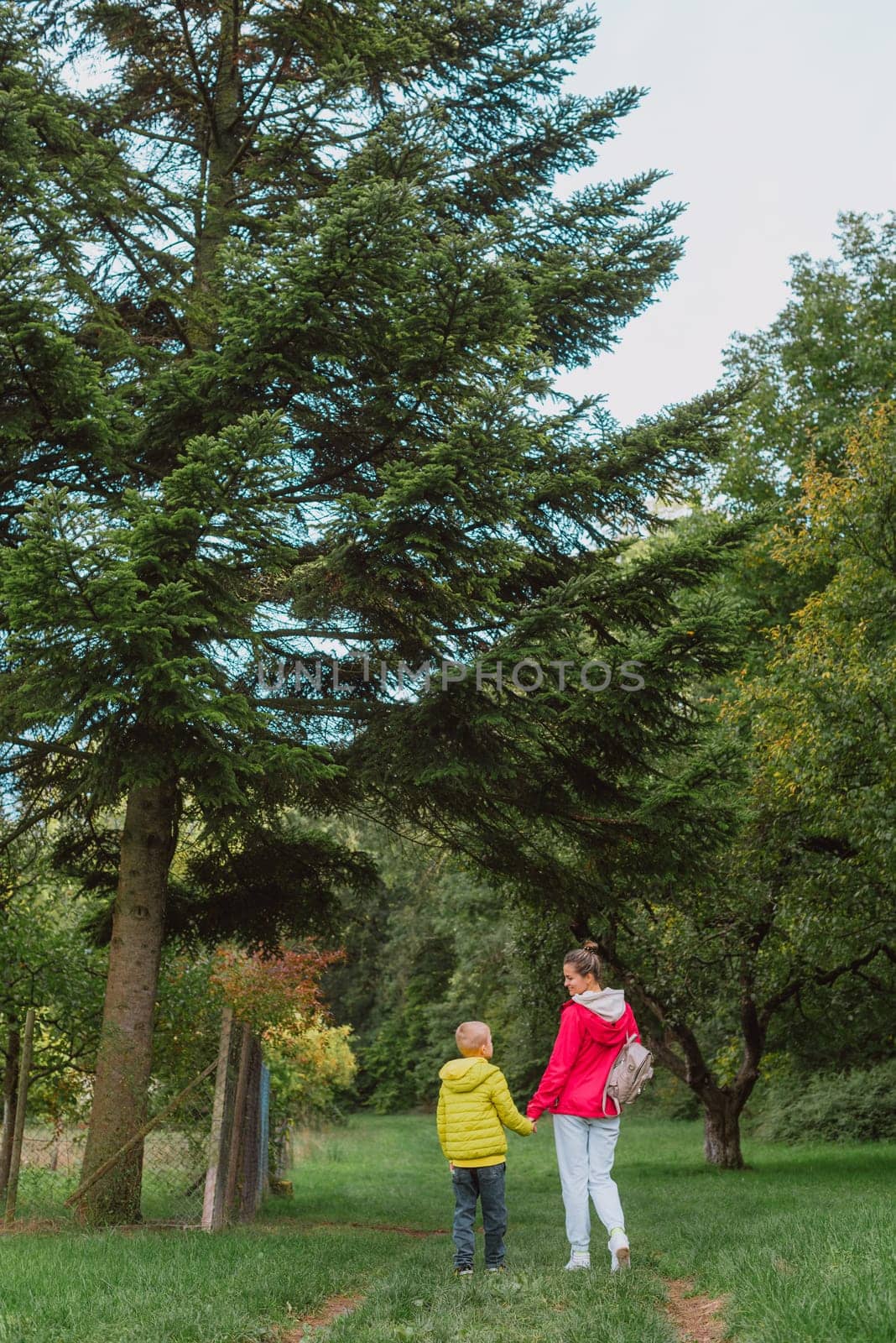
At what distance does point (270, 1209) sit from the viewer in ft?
42.4

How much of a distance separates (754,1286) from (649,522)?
7.18 m

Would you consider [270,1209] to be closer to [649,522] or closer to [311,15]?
[649,522]

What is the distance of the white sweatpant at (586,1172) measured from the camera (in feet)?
19.6

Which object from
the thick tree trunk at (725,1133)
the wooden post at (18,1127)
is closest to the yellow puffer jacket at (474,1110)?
the wooden post at (18,1127)

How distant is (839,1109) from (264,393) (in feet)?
74.6

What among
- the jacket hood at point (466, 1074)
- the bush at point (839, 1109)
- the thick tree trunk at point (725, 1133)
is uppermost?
the jacket hood at point (466, 1074)

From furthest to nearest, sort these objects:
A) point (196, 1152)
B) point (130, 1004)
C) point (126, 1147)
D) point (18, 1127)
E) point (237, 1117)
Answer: point (196, 1152), point (237, 1117), point (130, 1004), point (18, 1127), point (126, 1147)

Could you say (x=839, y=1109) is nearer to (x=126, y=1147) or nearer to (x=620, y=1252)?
(x=126, y=1147)

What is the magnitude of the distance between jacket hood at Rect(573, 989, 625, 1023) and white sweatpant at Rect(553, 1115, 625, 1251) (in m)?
0.57

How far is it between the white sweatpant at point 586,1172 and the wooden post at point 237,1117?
12.6 ft

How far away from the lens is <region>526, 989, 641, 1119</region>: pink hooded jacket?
598cm

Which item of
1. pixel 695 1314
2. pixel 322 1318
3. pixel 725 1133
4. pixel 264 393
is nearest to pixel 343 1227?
pixel 322 1318

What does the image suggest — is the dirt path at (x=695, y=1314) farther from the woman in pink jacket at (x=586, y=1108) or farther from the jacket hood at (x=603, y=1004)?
the jacket hood at (x=603, y=1004)

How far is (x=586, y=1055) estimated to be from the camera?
6074mm
